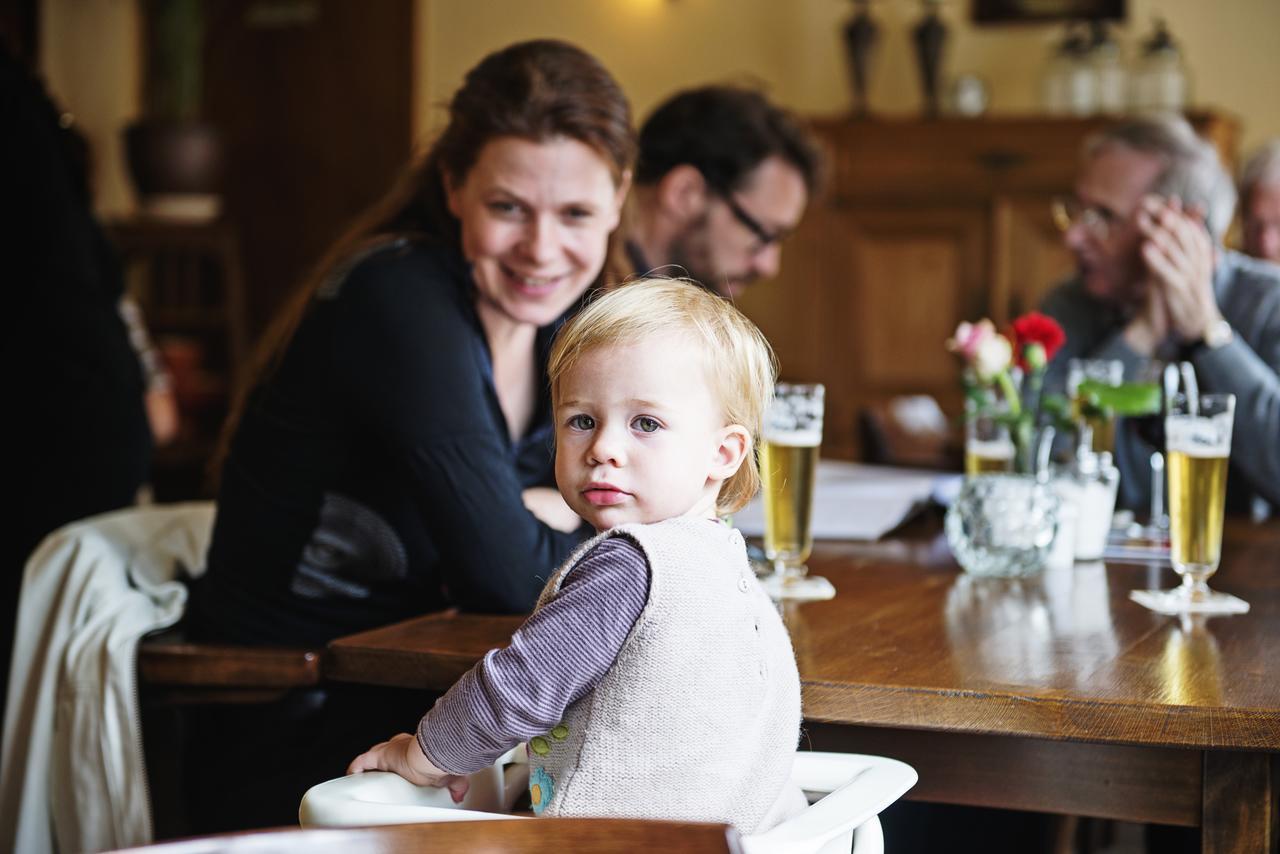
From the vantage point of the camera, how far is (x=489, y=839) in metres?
0.73

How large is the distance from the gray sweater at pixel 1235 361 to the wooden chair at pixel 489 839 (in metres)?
1.73

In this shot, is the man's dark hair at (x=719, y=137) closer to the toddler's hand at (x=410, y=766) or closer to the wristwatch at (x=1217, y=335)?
the wristwatch at (x=1217, y=335)

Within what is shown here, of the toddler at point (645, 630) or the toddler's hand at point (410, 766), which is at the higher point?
the toddler at point (645, 630)

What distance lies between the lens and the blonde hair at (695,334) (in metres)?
1.06

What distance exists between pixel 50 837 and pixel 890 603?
3.10ft

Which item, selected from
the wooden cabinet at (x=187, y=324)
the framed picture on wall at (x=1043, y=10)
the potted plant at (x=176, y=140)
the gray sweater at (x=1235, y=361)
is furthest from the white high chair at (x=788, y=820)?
the framed picture on wall at (x=1043, y=10)

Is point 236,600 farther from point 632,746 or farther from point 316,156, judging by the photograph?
point 316,156

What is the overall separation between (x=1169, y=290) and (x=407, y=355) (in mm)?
1408

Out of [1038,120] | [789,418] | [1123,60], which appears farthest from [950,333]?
[789,418]

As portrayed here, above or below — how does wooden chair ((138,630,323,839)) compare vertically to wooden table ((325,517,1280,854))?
below

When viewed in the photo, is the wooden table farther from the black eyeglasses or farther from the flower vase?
the flower vase

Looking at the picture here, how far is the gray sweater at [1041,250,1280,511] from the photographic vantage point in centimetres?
222

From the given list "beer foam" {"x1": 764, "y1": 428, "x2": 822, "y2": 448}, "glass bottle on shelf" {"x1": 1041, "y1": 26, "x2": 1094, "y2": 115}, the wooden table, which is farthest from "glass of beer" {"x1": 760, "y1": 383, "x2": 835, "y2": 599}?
"glass bottle on shelf" {"x1": 1041, "y1": 26, "x2": 1094, "y2": 115}

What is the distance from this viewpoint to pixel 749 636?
104 cm
